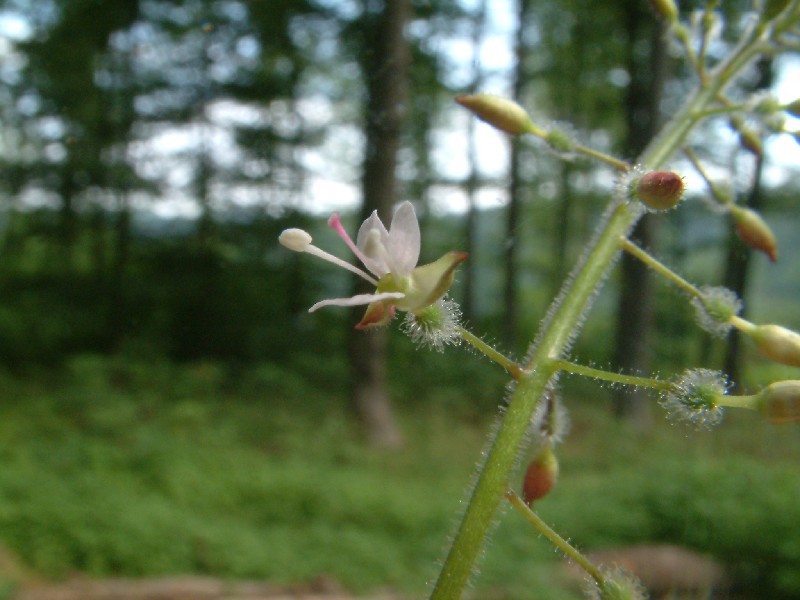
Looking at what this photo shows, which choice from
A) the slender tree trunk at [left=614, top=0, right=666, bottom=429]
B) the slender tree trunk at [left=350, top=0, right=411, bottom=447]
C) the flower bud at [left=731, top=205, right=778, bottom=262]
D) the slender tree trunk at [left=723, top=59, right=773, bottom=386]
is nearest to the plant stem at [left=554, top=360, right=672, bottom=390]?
the flower bud at [left=731, top=205, right=778, bottom=262]

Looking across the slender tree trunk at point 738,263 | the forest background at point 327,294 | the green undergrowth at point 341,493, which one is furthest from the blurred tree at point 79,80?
the slender tree trunk at point 738,263

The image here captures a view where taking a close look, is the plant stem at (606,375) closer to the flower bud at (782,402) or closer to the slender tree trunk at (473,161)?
the flower bud at (782,402)

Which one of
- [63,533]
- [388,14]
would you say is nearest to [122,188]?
[63,533]

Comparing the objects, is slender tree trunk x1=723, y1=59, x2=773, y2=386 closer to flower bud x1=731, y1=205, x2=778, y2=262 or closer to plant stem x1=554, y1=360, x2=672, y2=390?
flower bud x1=731, y1=205, x2=778, y2=262

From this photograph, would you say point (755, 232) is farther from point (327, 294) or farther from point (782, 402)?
point (327, 294)

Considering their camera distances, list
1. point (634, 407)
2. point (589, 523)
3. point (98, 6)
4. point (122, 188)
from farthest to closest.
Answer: point (122, 188) < point (98, 6) < point (634, 407) < point (589, 523)

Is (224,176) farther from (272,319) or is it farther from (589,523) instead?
(589,523)

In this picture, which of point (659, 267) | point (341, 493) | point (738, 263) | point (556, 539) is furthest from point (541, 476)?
point (341, 493)
